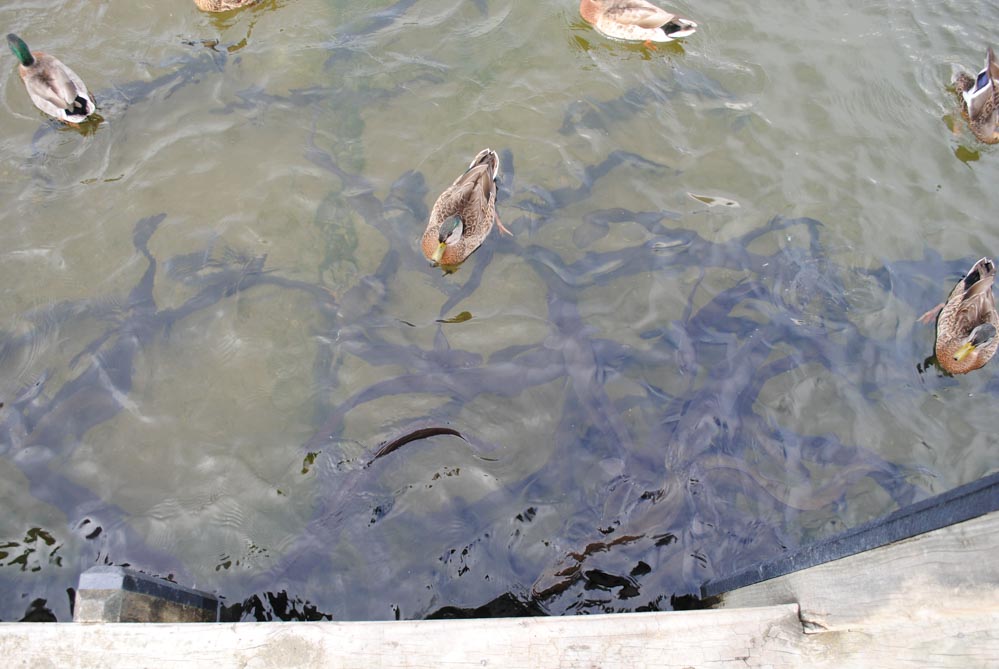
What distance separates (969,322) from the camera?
203 inches

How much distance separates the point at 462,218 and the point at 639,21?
3.23 metres

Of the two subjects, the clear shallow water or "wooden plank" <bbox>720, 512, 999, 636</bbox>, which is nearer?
"wooden plank" <bbox>720, 512, 999, 636</bbox>

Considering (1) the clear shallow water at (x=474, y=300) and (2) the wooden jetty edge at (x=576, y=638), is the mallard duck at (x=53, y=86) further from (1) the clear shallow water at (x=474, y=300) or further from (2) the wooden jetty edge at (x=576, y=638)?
(2) the wooden jetty edge at (x=576, y=638)

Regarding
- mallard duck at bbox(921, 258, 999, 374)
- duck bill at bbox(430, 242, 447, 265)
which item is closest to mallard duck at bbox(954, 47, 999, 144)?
mallard duck at bbox(921, 258, 999, 374)

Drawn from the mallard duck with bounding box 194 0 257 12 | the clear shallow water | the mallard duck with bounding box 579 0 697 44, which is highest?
the mallard duck with bounding box 579 0 697 44

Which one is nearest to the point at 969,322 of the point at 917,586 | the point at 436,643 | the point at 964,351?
the point at 964,351

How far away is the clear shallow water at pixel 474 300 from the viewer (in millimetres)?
4250

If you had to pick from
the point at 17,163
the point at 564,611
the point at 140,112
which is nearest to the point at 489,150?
the point at 140,112

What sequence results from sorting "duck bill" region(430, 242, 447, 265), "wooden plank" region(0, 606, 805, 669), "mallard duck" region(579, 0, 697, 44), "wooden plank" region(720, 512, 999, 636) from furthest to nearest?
"mallard duck" region(579, 0, 697, 44)
"duck bill" region(430, 242, 447, 265)
"wooden plank" region(0, 606, 805, 669)
"wooden plank" region(720, 512, 999, 636)

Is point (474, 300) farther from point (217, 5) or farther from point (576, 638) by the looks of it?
point (217, 5)

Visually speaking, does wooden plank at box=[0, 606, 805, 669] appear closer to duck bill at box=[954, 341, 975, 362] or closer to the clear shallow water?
the clear shallow water

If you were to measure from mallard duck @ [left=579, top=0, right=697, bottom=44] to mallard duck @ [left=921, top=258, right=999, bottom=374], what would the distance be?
363 centimetres

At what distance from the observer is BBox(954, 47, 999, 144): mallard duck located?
630 centimetres

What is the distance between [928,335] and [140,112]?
7.02 metres
